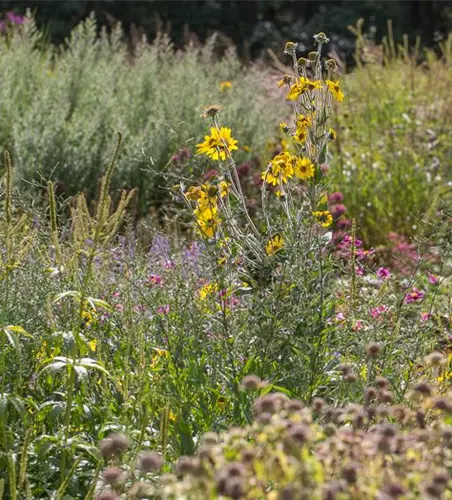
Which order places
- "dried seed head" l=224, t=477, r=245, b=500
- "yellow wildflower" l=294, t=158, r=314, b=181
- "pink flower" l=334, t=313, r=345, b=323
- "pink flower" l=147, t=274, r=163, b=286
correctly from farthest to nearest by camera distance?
"pink flower" l=334, t=313, r=345, b=323
"pink flower" l=147, t=274, r=163, b=286
"yellow wildflower" l=294, t=158, r=314, b=181
"dried seed head" l=224, t=477, r=245, b=500

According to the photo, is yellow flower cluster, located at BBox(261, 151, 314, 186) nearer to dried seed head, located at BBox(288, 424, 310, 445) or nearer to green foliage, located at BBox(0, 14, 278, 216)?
dried seed head, located at BBox(288, 424, 310, 445)

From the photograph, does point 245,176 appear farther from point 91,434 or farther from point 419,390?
point 419,390

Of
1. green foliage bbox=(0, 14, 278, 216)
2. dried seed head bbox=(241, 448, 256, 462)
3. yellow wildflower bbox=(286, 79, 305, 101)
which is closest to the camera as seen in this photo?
dried seed head bbox=(241, 448, 256, 462)

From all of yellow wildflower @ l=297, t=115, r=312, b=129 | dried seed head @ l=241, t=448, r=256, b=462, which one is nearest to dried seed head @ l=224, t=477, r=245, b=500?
dried seed head @ l=241, t=448, r=256, b=462

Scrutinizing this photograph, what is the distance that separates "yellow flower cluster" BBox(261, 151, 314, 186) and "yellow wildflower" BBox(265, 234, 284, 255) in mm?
187

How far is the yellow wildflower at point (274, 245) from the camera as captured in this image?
331 centimetres

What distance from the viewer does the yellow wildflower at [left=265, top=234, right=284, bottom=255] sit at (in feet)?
10.8

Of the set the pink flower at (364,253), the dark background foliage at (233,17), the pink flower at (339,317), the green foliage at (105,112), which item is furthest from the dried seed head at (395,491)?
the dark background foliage at (233,17)

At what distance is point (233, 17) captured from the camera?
22.0 metres

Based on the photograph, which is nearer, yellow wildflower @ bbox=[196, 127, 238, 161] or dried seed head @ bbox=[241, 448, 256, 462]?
dried seed head @ bbox=[241, 448, 256, 462]

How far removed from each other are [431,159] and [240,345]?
4555mm

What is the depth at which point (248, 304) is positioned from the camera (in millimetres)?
3406

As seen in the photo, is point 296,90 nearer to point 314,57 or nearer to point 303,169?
point 314,57

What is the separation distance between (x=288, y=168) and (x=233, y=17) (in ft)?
62.9
